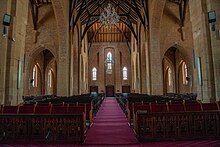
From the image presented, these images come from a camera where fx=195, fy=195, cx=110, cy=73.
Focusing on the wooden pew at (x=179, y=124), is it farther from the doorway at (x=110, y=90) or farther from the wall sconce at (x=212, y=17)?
the doorway at (x=110, y=90)

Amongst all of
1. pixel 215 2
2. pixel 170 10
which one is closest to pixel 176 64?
pixel 170 10

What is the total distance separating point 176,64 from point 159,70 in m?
9.09

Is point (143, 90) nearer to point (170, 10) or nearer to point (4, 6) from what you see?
point (170, 10)

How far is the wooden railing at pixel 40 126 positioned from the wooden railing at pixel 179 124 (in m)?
1.43

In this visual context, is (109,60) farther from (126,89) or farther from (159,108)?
(159,108)

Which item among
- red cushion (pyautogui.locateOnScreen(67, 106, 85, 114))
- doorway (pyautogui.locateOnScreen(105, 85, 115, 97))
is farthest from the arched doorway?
red cushion (pyautogui.locateOnScreen(67, 106, 85, 114))

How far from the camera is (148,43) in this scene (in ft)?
51.1

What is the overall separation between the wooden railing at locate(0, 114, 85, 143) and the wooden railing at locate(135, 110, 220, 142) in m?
1.43

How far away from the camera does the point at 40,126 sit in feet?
14.4

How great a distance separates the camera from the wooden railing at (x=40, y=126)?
4.37 m

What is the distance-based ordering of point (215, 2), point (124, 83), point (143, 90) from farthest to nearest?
point (124, 83), point (143, 90), point (215, 2)

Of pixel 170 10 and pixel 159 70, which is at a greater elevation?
pixel 170 10

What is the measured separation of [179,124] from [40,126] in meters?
3.15

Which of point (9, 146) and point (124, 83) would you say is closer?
point (9, 146)
